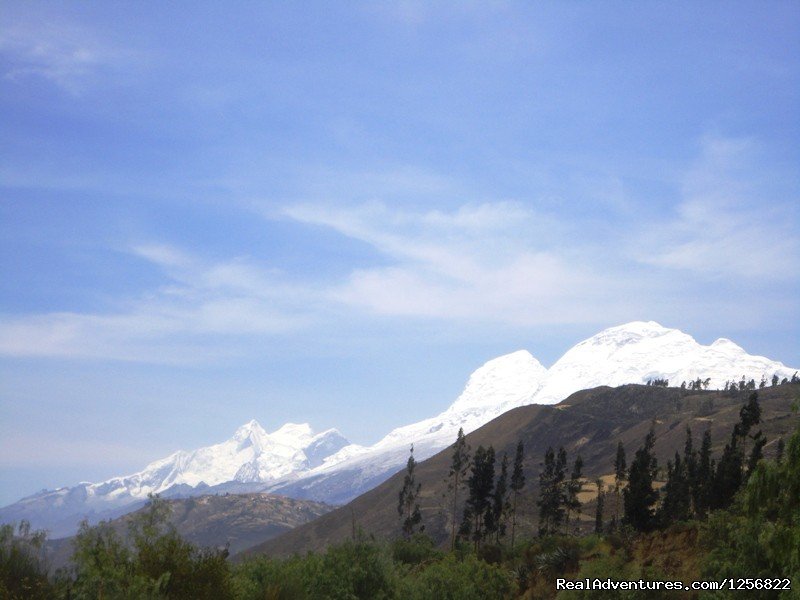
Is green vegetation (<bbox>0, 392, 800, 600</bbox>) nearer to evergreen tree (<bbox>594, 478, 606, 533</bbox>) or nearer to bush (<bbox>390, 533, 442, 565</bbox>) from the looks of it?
bush (<bbox>390, 533, 442, 565</bbox>)

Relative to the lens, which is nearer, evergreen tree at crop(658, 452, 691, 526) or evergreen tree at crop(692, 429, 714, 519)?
evergreen tree at crop(692, 429, 714, 519)

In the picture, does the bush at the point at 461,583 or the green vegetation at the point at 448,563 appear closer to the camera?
the green vegetation at the point at 448,563

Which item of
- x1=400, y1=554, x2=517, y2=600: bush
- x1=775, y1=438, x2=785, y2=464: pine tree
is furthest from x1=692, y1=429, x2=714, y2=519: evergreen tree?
x1=400, y1=554, x2=517, y2=600: bush

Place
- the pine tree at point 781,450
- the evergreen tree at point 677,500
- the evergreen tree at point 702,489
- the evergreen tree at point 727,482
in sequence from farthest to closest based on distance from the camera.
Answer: the evergreen tree at point 677,500 < the evergreen tree at point 702,489 < the evergreen tree at point 727,482 < the pine tree at point 781,450

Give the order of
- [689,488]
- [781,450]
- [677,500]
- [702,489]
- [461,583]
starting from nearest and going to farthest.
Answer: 1. [461,583]
2. [781,450]
3. [702,489]
4. [677,500]
5. [689,488]

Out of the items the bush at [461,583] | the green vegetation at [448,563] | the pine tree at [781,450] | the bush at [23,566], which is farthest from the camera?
the bush at [461,583]

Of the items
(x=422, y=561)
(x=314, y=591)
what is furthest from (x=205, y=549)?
(x=422, y=561)

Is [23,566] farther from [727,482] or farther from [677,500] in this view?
[677,500]

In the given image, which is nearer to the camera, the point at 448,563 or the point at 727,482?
the point at 448,563

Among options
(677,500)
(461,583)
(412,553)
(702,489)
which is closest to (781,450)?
(702,489)

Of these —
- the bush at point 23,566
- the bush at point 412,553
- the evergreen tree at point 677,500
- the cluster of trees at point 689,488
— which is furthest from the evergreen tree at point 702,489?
the bush at point 23,566

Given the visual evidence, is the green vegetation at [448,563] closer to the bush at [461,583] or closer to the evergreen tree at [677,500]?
the bush at [461,583]

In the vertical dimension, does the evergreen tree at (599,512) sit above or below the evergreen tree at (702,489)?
below

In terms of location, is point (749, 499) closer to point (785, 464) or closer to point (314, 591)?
point (785, 464)
